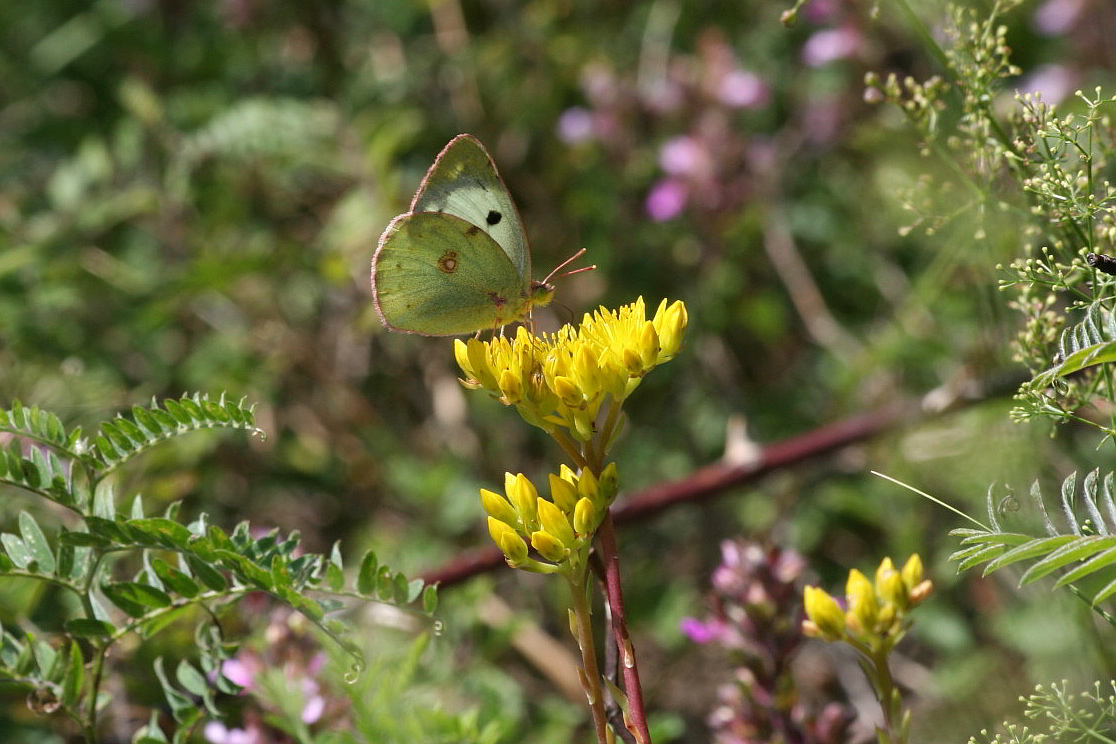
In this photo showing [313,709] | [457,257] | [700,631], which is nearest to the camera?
[313,709]

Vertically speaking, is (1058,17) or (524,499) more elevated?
(1058,17)

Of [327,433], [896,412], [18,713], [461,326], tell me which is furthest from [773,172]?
[18,713]

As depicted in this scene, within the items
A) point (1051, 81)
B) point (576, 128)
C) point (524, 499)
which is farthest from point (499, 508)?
point (1051, 81)

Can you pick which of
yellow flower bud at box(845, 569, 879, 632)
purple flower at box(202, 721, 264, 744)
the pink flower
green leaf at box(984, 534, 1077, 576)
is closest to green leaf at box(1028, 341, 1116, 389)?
green leaf at box(984, 534, 1077, 576)

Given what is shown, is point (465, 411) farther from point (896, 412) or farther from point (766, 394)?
point (896, 412)

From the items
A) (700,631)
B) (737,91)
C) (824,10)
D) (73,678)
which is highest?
(824,10)

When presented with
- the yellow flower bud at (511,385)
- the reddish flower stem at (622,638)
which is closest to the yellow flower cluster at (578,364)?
the yellow flower bud at (511,385)

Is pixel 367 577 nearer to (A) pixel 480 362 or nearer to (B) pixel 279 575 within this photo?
(B) pixel 279 575

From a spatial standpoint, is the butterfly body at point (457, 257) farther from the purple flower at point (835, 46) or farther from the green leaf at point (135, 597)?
the purple flower at point (835, 46)
